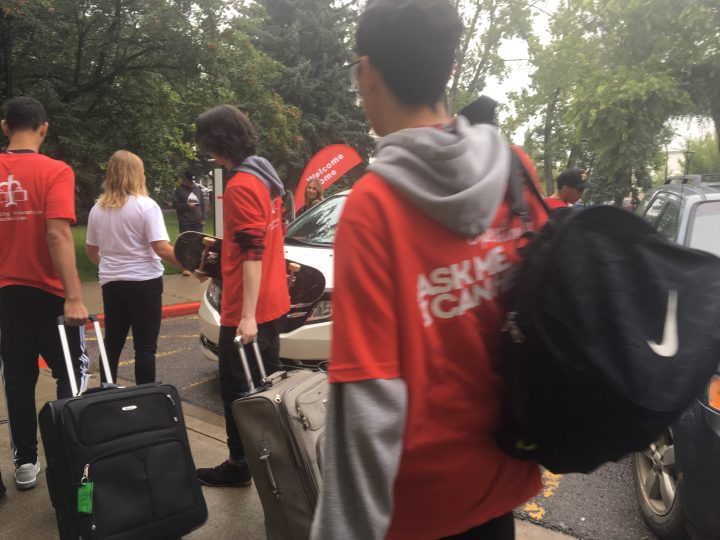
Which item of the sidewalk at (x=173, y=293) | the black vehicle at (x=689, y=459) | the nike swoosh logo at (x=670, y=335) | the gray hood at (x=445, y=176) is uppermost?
the gray hood at (x=445, y=176)

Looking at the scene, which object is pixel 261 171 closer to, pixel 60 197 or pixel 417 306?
pixel 60 197

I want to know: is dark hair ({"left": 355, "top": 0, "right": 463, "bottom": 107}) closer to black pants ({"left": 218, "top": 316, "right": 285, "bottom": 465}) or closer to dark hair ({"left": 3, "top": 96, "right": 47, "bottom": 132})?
black pants ({"left": 218, "top": 316, "right": 285, "bottom": 465})

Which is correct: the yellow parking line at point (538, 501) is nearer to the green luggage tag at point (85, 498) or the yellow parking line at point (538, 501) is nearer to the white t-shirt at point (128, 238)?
the green luggage tag at point (85, 498)

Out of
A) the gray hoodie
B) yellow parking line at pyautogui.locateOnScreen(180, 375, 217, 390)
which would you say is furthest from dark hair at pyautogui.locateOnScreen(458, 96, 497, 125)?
yellow parking line at pyautogui.locateOnScreen(180, 375, 217, 390)

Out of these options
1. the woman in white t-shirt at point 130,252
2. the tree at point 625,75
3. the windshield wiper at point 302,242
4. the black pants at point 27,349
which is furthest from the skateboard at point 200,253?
the tree at point 625,75

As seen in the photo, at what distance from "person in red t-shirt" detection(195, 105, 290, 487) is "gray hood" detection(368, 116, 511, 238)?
6.32 ft

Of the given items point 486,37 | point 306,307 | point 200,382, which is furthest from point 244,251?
point 486,37

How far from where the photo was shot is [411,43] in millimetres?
1196

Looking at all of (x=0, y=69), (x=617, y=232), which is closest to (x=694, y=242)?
(x=617, y=232)

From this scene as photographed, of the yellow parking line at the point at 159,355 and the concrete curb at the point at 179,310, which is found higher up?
the yellow parking line at the point at 159,355

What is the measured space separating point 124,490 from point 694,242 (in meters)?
3.45

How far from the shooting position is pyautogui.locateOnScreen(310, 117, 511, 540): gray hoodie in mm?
1078

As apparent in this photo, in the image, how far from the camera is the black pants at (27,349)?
3275 millimetres

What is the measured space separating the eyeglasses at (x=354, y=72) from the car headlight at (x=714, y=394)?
2.14 m
